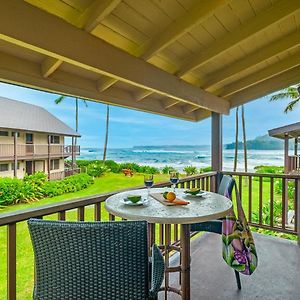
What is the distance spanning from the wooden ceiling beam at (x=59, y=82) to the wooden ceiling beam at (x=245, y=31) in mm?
777

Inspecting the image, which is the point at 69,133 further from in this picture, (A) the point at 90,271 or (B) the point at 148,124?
(B) the point at 148,124

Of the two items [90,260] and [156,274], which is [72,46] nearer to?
[90,260]

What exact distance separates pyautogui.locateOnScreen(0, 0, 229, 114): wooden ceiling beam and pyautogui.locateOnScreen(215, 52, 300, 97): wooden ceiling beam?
144 cm

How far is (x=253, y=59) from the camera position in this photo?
304 cm

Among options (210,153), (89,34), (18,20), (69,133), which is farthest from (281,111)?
(18,20)

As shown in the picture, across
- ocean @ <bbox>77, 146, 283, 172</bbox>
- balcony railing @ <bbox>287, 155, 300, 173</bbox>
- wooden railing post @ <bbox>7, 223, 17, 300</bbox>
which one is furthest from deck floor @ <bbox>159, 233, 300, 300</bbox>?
balcony railing @ <bbox>287, 155, 300, 173</bbox>

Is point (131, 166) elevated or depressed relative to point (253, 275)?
elevated

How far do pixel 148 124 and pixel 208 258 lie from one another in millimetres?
4582

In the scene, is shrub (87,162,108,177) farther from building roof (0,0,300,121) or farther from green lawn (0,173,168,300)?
building roof (0,0,300,121)

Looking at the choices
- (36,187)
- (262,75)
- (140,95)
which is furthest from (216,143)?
(36,187)

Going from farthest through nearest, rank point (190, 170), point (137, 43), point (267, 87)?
point (267, 87), point (190, 170), point (137, 43)

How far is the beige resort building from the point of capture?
9.05ft

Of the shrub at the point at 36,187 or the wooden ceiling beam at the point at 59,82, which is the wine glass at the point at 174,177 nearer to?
the wooden ceiling beam at the point at 59,82

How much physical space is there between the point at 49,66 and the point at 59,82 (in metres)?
0.24
